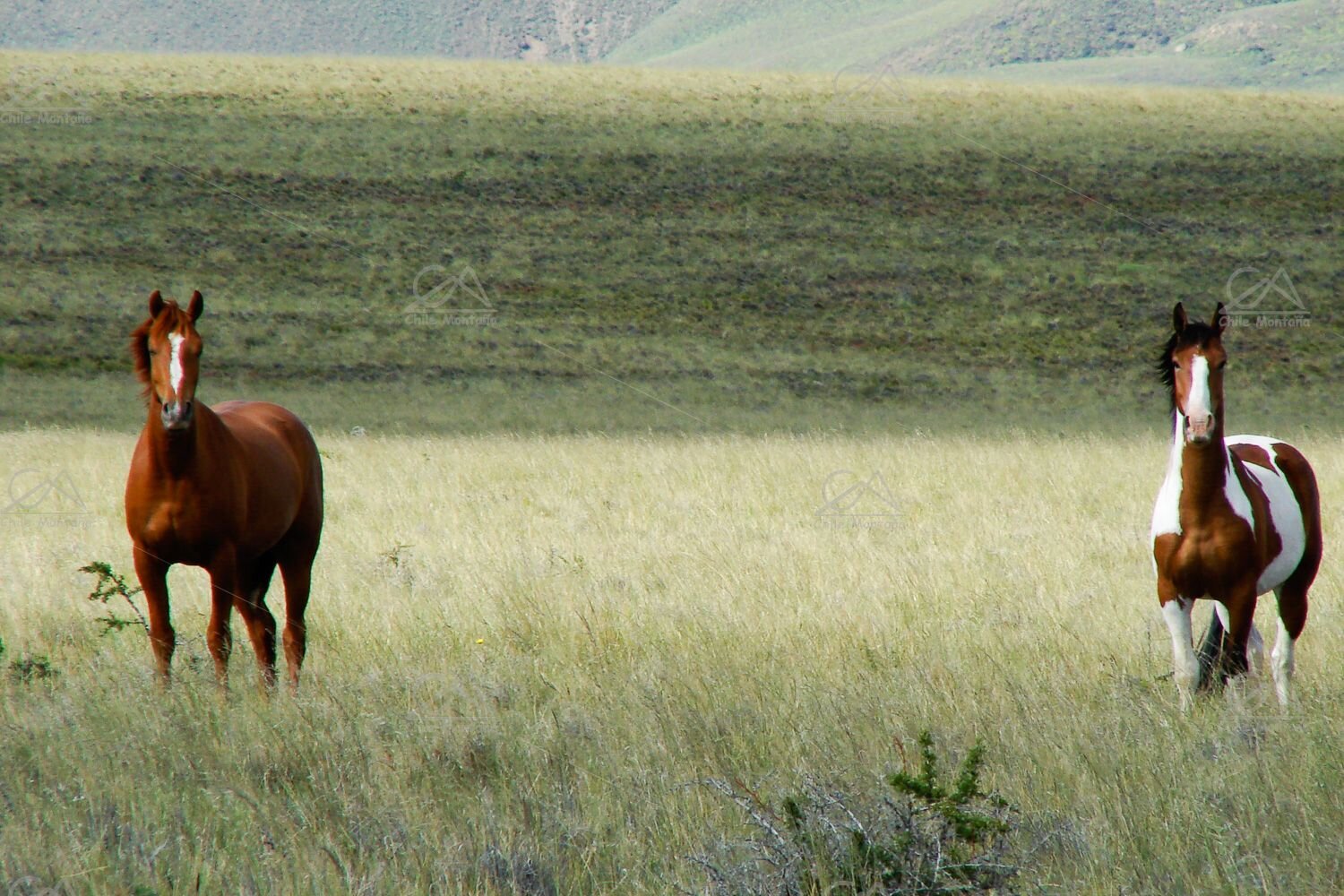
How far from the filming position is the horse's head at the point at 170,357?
5.26 meters

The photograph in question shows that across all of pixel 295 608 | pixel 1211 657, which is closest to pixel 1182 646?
pixel 1211 657

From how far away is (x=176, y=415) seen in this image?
5.21m

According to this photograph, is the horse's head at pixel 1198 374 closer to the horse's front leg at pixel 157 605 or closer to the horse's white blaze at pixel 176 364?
the horse's white blaze at pixel 176 364

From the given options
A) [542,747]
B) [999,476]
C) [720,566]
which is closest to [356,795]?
[542,747]

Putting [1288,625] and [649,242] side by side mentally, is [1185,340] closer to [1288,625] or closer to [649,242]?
[1288,625]

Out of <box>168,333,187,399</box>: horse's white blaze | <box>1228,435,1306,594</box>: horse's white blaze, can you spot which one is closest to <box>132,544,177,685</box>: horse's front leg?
<box>168,333,187,399</box>: horse's white blaze

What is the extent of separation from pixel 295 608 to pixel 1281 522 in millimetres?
5155

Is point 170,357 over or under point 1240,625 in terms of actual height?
over

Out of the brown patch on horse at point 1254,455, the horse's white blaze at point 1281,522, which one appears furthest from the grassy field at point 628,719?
the brown patch on horse at point 1254,455

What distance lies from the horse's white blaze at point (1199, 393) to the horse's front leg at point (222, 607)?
180 inches

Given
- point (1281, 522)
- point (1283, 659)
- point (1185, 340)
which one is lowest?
point (1283, 659)

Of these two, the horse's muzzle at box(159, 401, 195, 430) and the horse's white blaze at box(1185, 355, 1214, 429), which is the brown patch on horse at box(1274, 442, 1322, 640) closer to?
the horse's white blaze at box(1185, 355, 1214, 429)

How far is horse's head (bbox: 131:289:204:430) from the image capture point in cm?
526

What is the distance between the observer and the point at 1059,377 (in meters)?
31.7
